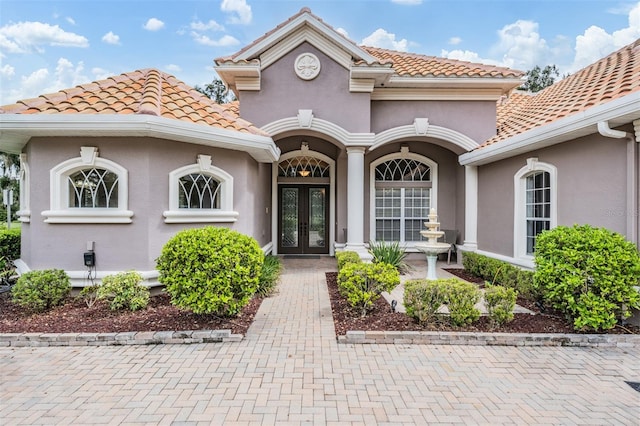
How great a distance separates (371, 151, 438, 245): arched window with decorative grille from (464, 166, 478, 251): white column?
5.64 feet

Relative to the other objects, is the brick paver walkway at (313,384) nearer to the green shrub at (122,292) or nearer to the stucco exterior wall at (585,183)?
the green shrub at (122,292)

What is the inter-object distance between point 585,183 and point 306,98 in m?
6.68

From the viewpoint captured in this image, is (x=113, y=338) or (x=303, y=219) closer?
(x=113, y=338)

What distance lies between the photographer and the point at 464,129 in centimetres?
1020

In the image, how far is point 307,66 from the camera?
30.4ft

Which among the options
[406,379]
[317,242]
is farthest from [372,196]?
[406,379]

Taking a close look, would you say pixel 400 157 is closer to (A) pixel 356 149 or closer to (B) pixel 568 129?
(A) pixel 356 149

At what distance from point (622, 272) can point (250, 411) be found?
539cm

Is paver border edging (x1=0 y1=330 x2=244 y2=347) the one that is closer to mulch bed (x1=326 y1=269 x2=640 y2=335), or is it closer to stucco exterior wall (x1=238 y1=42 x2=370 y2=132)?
mulch bed (x1=326 y1=269 x2=640 y2=335)

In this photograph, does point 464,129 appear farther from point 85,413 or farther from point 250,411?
point 85,413

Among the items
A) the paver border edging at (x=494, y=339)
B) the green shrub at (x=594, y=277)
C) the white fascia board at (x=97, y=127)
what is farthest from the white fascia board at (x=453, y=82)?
the paver border edging at (x=494, y=339)

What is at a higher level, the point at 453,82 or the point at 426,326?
the point at 453,82

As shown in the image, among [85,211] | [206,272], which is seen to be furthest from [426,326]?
[85,211]

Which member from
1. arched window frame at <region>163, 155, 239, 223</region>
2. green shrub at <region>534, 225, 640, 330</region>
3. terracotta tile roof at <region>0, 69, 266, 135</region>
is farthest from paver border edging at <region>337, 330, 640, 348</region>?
terracotta tile roof at <region>0, 69, 266, 135</region>
